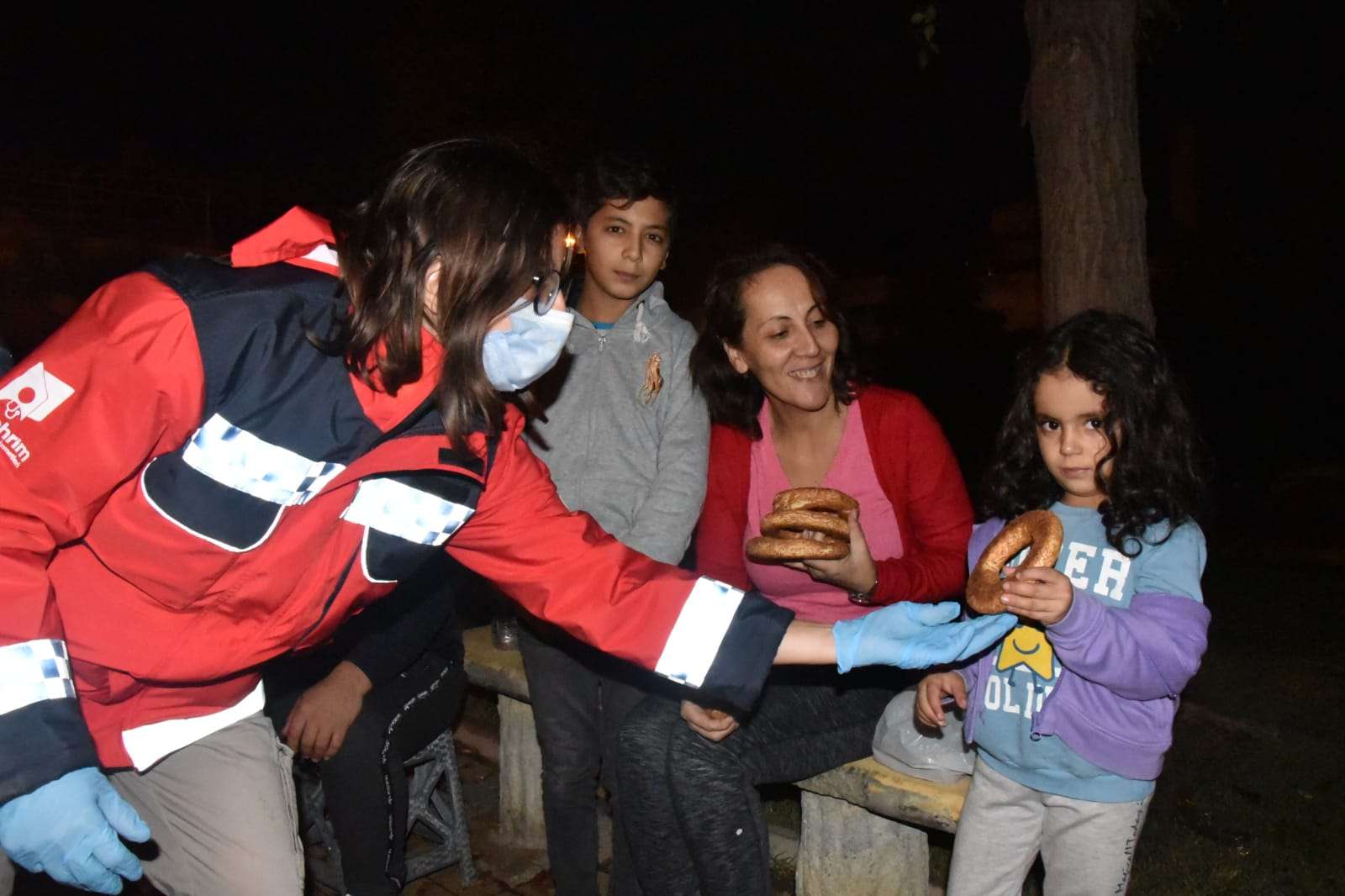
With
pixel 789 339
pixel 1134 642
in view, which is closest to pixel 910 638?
pixel 1134 642

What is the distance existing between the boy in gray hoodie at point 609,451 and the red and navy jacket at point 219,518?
844mm

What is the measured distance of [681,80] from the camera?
34.0 feet

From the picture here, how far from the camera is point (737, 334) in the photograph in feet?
11.1

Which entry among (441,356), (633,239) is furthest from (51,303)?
(441,356)

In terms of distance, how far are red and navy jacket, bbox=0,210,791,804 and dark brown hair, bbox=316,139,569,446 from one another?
0.05 metres

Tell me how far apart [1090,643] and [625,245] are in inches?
75.2

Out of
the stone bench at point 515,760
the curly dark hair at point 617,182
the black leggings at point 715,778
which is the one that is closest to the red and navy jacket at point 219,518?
the black leggings at point 715,778

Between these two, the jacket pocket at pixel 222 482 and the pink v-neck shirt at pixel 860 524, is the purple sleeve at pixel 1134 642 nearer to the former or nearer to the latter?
the pink v-neck shirt at pixel 860 524

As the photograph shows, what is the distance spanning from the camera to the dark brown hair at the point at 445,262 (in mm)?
2064

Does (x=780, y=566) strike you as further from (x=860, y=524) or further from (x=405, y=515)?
(x=405, y=515)

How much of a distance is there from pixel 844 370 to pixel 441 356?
5.02 ft

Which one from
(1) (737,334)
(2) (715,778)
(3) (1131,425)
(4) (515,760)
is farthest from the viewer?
(4) (515,760)

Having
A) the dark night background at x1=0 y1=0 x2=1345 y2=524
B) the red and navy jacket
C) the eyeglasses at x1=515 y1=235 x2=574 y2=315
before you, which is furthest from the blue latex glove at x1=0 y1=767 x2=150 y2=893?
the dark night background at x1=0 y1=0 x2=1345 y2=524

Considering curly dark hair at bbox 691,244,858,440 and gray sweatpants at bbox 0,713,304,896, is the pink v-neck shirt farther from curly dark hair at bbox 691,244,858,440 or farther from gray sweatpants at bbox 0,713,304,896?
gray sweatpants at bbox 0,713,304,896
